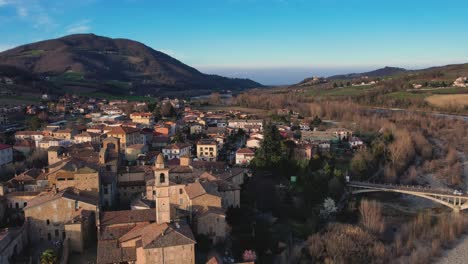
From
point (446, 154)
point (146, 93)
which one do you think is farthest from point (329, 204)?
point (146, 93)

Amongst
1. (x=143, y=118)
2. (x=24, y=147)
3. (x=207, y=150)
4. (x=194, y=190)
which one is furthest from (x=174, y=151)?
(x=143, y=118)

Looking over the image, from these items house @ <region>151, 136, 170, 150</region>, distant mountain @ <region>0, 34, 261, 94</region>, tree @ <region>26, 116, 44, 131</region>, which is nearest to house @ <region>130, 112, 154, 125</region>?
tree @ <region>26, 116, 44, 131</region>

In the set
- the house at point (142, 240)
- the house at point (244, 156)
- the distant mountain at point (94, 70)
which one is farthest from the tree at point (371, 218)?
the distant mountain at point (94, 70)

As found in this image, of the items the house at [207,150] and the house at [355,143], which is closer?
the house at [207,150]

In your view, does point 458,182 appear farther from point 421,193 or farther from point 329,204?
point 329,204

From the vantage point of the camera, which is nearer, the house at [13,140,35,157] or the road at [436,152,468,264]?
the road at [436,152,468,264]

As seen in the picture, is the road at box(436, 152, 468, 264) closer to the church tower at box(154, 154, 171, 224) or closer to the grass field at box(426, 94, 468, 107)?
the church tower at box(154, 154, 171, 224)

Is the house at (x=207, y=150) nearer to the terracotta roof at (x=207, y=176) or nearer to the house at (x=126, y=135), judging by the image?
the house at (x=126, y=135)
